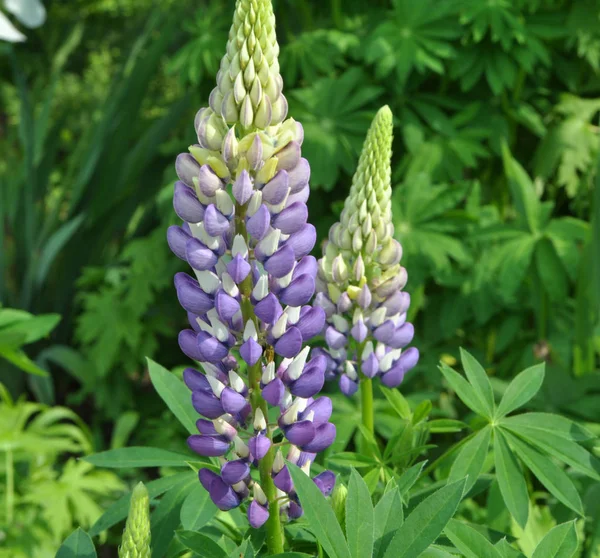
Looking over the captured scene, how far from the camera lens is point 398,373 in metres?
1.11

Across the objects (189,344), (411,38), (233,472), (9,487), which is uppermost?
→ (411,38)

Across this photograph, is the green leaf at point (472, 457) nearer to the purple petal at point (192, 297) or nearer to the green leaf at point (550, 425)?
the green leaf at point (550, 425)

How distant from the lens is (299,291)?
2.79 ft

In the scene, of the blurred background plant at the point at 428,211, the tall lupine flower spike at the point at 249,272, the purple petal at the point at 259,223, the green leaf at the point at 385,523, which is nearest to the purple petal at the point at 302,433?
the tall lupine flower spike at the point at 249,272

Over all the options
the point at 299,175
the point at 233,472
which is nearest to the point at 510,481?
the point at 233,472

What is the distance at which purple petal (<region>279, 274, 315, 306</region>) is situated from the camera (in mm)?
851

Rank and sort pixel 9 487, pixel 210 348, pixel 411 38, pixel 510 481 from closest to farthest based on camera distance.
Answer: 1. pixel 210 348
2. pixel 510 481
3. pixel 9 487
4. pixel 411 38

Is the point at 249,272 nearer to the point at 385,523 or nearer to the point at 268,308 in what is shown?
the point at 268,308

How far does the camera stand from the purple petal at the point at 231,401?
2.72 feet

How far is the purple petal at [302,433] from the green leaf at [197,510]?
149mm

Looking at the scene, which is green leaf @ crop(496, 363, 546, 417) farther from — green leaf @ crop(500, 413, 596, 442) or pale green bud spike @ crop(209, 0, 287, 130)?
pale green bud spike @ crop(209, 0, 287, 130)

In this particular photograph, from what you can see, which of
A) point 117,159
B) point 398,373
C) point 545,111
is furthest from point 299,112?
point 398,373

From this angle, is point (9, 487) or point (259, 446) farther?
point (9, 487)

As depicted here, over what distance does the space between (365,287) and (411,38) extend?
1411 millimetres
